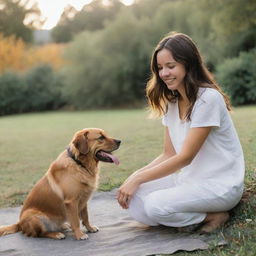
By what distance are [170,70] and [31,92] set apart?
109ft

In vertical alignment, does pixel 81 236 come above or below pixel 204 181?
below

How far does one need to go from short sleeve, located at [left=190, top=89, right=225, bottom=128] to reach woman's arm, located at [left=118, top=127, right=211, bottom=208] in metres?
0.06

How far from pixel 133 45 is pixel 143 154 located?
74.7 feet

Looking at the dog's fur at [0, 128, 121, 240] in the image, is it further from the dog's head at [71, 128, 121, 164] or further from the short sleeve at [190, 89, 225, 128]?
the short sleeve at [190, 89, 225, 128]

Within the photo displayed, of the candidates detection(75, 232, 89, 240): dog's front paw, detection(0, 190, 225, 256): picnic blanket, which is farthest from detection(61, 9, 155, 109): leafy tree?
detection(75, 232, 89, 240): dog's front paw

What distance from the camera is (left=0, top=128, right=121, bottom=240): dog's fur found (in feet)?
14.1

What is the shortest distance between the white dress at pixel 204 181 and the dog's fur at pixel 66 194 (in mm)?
534

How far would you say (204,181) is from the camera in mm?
4004

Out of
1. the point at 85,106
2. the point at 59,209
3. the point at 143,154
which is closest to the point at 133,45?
the point at 85,106

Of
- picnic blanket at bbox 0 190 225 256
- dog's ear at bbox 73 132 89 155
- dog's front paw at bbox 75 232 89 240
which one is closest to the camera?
picnic blanket at bbox 0 190 225 256

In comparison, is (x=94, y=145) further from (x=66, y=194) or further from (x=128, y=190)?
(x=128, y=190)

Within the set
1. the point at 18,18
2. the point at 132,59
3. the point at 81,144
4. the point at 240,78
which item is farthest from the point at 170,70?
the point at 18,18

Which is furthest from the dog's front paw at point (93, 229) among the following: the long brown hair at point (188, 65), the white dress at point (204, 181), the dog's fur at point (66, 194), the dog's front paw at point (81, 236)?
the long brown hair at point (188, 65)

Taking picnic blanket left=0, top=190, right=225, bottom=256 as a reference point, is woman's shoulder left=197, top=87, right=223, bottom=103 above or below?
above
